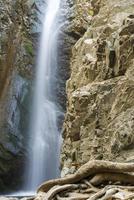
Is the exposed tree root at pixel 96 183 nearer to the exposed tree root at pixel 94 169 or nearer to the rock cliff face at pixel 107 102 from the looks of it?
the exposed tree root at pixel 94 169

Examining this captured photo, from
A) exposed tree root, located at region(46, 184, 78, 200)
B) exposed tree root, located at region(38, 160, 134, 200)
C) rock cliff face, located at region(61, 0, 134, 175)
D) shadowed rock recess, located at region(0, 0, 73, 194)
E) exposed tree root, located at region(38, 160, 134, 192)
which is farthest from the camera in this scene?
shadowed rock recess, located at region(0, 0, 73, 194)

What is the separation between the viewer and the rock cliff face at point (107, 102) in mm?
8625

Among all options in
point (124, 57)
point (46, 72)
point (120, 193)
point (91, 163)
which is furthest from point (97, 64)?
point (46, 72)

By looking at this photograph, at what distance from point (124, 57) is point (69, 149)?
3727 millimetres

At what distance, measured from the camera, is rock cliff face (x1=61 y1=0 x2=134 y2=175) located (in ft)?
28.3

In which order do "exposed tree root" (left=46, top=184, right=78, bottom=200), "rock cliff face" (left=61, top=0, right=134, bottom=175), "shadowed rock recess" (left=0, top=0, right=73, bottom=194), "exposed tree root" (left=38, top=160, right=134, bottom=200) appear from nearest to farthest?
"exposed tree root" (left=38, top=160, right=134, bottom=200)
"exposed tree root" (left=46, top=184, right=78, bottom=200)
"rock cliff face" (left=61, top=0, right=134, bottom=175)
"shadowed rock recess" (left=0, top=0, right=73, bottom=194)

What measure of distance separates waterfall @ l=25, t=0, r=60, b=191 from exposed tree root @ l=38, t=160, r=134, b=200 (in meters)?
15.9

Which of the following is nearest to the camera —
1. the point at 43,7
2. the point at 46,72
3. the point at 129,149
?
the point at 129,149

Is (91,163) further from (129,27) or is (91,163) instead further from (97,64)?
(97,64)

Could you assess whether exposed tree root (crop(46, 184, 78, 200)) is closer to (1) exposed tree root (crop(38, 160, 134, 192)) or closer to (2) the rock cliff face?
(1) exposed tree root (crop(38, 160, 134, 192))

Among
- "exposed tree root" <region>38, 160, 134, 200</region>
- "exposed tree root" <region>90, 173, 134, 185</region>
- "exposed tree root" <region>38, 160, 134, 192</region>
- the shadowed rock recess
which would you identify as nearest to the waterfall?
the shadowed rock recess

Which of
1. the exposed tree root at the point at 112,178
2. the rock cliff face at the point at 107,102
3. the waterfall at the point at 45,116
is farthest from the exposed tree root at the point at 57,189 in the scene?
the waterfall at the point at 45,116

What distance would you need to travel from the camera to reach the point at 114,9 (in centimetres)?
1421

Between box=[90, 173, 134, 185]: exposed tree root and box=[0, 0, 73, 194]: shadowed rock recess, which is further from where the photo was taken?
box=[0, 0, 73, 194]: shadowed rock recess
